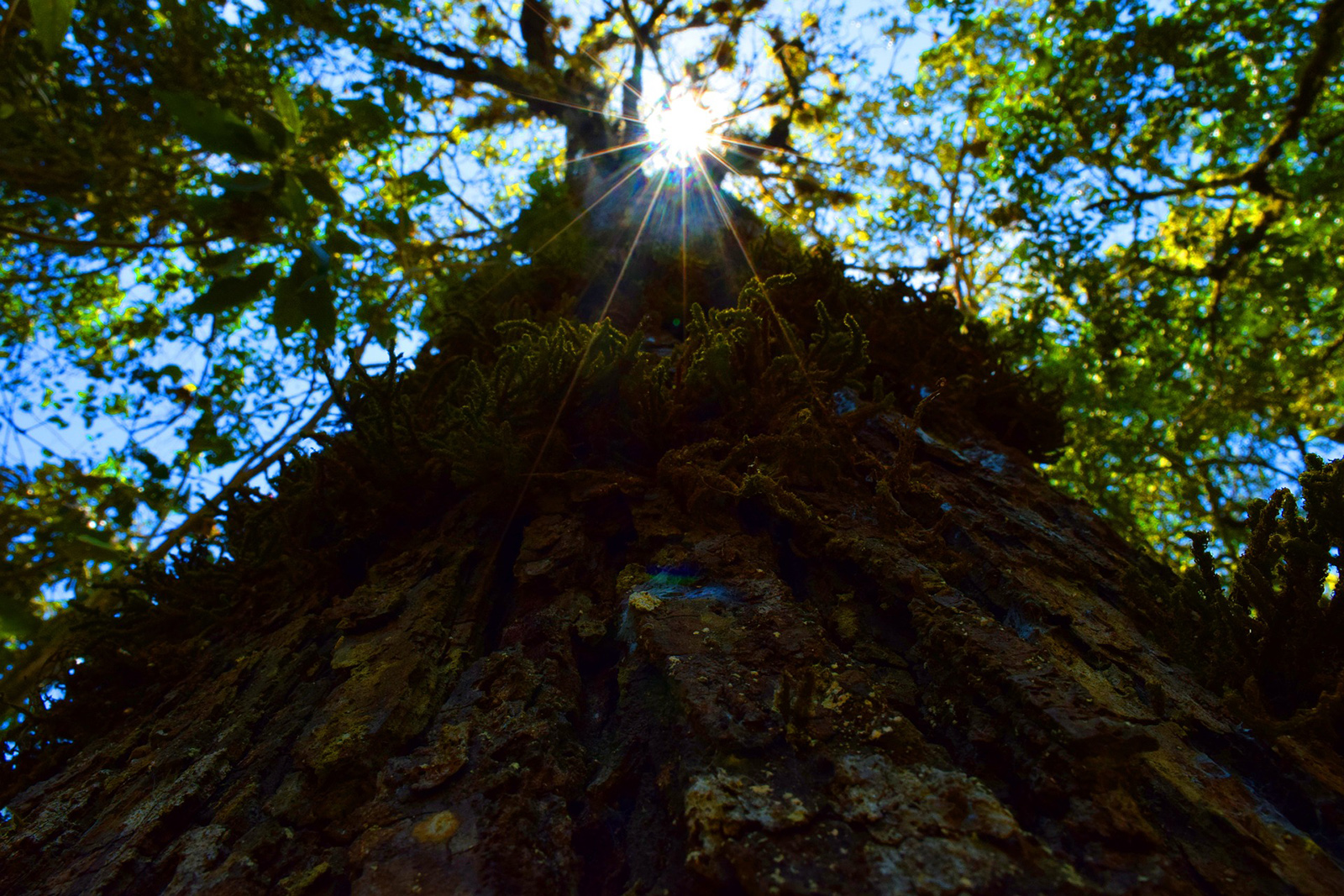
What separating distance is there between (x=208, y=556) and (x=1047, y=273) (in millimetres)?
7125

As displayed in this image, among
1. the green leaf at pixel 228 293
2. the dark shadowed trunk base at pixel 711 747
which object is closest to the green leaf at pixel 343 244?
the green leaf at pixel 228 293

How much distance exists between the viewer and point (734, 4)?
1013cm

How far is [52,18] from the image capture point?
54.4 inches

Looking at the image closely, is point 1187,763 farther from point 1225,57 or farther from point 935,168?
point 935,168

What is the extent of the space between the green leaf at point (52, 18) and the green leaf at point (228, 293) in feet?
1.96

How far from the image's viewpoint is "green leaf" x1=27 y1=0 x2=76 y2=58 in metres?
1.36

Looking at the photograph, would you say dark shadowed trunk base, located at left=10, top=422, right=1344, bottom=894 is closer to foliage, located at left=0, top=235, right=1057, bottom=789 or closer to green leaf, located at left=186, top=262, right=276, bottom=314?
foliage, located at left=0, top=235, right=1057, bottom=789

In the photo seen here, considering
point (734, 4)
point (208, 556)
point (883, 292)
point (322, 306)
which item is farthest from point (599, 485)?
point (734, 4)

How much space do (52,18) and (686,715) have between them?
7.04ft

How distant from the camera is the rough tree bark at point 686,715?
1017mm

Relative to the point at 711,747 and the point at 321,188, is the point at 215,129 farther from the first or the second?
the point at 711,747

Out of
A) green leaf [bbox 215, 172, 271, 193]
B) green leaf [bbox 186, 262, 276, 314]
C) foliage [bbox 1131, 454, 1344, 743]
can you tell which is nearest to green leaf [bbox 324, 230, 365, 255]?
green leaf [bbox 215, 172, 271, 193]

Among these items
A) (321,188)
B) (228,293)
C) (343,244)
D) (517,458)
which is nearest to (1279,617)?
(517,458)

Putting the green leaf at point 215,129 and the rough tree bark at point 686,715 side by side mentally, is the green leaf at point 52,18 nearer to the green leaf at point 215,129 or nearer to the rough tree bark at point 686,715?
the green leaf at point 215,129
